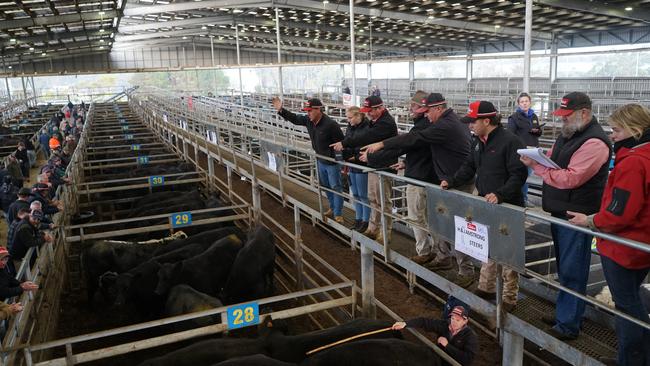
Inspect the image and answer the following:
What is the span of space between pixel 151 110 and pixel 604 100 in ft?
65.8

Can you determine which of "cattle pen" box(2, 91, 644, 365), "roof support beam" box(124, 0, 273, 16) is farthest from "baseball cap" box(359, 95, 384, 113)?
"roof support beam" box(124, 0, 273, 16)

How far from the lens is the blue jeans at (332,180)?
7281 millimetres

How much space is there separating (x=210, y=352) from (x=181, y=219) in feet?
13.9

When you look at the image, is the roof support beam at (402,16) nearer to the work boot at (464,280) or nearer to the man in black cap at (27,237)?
the man in black cap at (27,237)

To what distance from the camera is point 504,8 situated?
28.9 meters

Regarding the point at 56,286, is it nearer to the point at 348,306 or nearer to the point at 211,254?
the point at 211,254

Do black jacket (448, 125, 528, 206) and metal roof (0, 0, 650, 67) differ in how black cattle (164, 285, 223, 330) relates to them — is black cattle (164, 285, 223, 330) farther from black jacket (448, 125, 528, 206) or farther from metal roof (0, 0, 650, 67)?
metal roof (0, 0, 650, 67)

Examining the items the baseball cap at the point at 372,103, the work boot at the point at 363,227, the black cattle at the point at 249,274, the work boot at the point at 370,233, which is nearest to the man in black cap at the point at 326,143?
the work boot at the point at 363,227

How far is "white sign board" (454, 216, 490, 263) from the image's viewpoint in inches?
164

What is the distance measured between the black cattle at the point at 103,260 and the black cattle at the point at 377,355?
463 cm

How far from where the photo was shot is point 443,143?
5.36 m

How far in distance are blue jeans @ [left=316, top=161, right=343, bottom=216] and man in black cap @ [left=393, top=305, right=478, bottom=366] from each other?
8.13ft

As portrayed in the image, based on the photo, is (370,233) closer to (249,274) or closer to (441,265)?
(441,265)

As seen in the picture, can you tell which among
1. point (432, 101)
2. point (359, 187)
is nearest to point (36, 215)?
point (359, 187)
